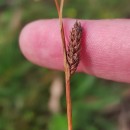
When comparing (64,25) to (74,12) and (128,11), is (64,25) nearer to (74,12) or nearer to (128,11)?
(74,12)

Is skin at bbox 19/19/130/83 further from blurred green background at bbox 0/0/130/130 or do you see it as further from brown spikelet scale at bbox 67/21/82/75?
blurred green background at bbox 0/0/130/130

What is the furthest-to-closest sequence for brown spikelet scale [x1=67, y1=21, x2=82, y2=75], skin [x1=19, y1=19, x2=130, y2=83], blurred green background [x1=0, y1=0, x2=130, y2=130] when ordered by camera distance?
blurred green background [x1=0, y1=0, x2=130, y2=130]
skin [x1=19, y1=19, x2=130, y2=83]
brown spikelet scale [x1=67, y1=21, x2=82, y2=75]

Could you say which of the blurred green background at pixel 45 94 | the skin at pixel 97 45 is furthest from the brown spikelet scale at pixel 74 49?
the blurred green background at pixel 45 94

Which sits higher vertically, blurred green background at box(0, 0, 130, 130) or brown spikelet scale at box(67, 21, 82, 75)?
brown spikelet scale at box(67, 21, 82, 75)

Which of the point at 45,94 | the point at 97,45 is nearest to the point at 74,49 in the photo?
the point at 97,45

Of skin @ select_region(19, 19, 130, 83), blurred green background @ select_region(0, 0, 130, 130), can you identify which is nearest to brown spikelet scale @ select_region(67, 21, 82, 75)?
skin @ select_region(19, 19, 130, 83)

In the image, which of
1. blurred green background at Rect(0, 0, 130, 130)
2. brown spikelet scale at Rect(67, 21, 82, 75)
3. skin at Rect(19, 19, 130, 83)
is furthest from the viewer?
blurred green background at Rect(0, 0, 130, 130)

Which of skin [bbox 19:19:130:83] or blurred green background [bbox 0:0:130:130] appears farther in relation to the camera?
blurred green background [bbox 0:0:130:130]
